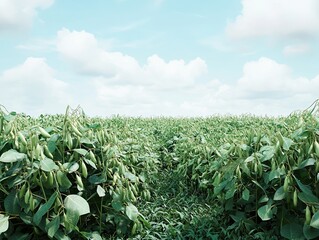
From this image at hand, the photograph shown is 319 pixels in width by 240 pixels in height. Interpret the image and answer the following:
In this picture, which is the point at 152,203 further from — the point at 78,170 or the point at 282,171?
the point at 282,171

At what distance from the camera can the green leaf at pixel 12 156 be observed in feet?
9.27

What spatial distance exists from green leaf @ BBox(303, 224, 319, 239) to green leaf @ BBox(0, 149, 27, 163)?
6.40ft

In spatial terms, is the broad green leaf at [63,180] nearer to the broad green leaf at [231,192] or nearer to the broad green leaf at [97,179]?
the broad green leaf at [97,179]

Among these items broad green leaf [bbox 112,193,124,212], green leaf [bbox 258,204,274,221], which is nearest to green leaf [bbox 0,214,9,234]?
broad green leaf [bbox 112,193,124,212]

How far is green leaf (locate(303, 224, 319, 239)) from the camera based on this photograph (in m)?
2.86

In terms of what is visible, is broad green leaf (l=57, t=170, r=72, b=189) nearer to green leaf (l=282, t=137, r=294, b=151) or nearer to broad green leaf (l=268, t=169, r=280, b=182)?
broad green leaf (l=268, t=169, r=280, b=182)

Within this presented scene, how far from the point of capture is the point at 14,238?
3.00m

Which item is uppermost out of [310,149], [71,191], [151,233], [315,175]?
[310,149]

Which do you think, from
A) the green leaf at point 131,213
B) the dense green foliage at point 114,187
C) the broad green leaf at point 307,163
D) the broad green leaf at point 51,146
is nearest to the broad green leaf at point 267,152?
the dense green foliage at point 114,187

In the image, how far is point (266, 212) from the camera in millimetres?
3018

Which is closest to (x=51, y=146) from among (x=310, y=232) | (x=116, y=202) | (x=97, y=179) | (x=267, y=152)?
(x=97, y=179)

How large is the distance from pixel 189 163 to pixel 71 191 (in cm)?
188

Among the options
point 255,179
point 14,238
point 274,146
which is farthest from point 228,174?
point 14,238

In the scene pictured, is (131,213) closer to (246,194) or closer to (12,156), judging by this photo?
(246,194)
